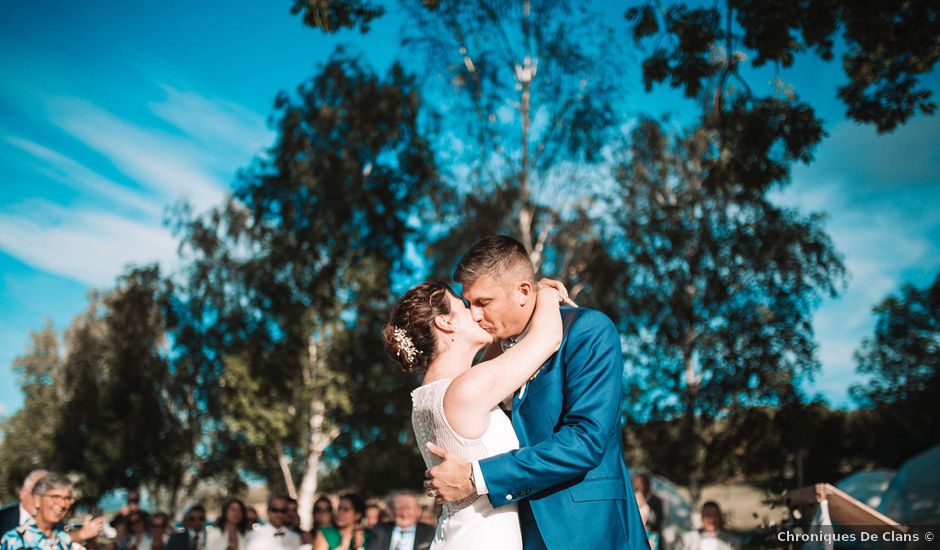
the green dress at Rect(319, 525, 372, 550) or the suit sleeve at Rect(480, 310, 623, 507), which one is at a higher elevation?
the suit sleeve at Rect(480, 310, 623, 507)

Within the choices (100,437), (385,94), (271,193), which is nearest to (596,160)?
(385,94)

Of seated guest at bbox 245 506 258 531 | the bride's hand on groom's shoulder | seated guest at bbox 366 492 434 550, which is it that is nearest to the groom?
the bride's hand on groom's shoulder

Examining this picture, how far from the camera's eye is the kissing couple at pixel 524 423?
2408mm

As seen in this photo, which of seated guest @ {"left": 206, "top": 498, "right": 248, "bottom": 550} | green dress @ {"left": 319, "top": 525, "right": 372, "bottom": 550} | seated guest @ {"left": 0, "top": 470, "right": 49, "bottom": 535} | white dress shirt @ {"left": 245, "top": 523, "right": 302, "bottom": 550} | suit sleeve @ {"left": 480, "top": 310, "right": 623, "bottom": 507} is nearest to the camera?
suit sleeve @ {"left": 480, "top": 310, "right": 623, "bottom": 507}

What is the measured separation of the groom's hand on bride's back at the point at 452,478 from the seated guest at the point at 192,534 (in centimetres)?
917

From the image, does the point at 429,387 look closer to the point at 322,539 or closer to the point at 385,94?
the point at 322,539

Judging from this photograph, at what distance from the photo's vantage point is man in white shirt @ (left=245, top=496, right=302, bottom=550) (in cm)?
861

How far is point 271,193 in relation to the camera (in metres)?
23.4

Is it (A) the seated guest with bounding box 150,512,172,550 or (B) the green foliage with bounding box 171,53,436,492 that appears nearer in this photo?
(A) the seated guest with bounding box 150,512,172,550

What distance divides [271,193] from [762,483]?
19.6m

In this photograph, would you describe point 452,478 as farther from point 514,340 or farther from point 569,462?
point 514,340

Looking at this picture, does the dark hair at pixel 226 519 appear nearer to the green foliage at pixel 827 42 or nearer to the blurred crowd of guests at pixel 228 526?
the blurred crowd of guests at pixel 228 526

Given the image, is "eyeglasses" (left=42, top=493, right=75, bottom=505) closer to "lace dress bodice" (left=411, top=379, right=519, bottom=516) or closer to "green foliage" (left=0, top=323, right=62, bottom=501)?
"lace dress bodice" (left=411, top=379, right=519, bottom=516)

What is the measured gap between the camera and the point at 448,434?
262 cm
